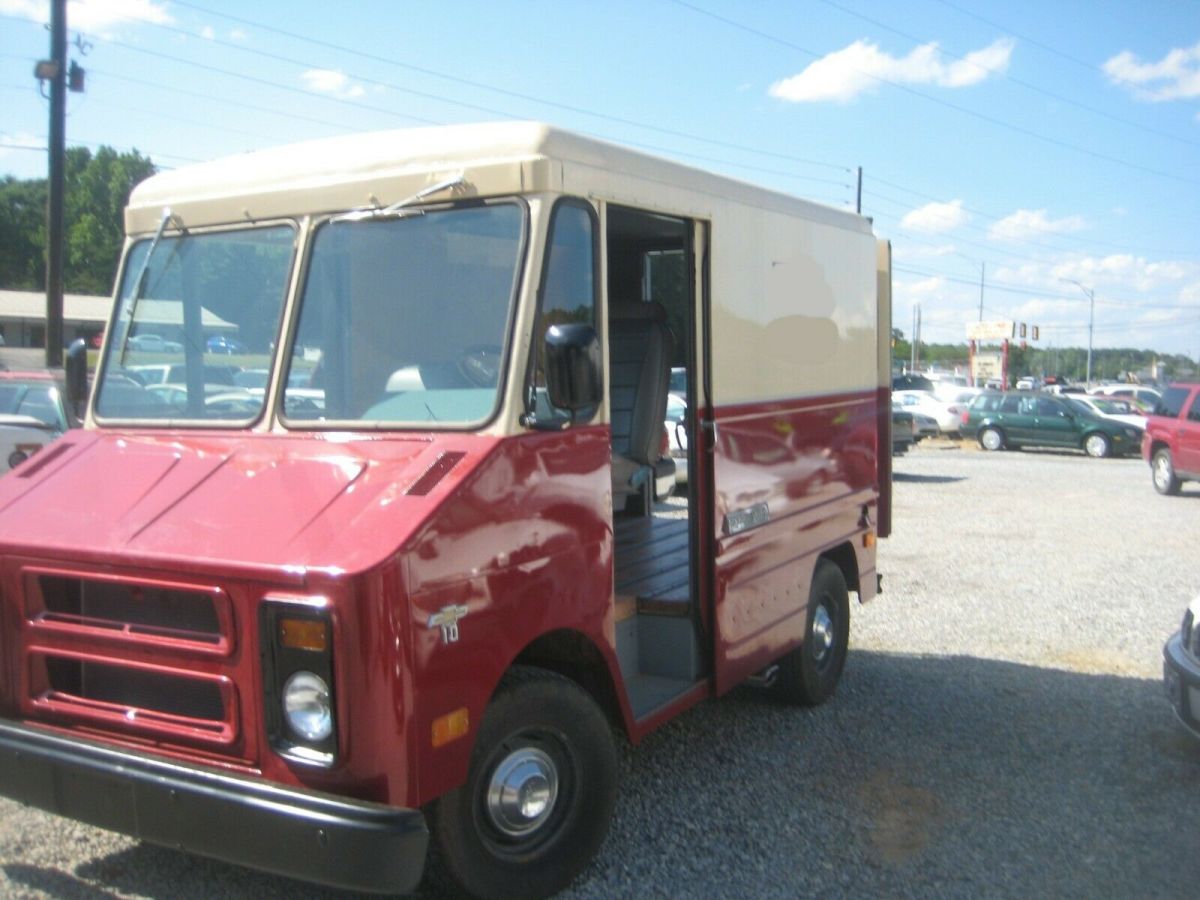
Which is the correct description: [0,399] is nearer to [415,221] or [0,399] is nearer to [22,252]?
[415,221]

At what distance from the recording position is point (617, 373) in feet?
20.0

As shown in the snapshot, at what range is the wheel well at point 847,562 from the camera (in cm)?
698

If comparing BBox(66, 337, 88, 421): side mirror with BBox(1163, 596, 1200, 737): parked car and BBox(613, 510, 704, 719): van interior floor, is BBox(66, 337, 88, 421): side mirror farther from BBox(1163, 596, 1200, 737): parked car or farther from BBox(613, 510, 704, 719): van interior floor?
BBox(1163, 596, 1200, 737): parked car

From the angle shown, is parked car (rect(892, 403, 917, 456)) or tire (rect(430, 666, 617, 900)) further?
parked car (rect(892, 403, 917, 456))

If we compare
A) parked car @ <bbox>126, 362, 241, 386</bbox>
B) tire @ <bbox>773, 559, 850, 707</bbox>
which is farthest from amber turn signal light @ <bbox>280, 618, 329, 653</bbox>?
tire @ <bbox>773, 559, 850, 707</bbox>

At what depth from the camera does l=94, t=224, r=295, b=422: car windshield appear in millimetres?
4227

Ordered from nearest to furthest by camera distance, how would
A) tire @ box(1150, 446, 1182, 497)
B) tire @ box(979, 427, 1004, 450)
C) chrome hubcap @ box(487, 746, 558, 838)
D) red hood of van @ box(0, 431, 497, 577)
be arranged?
red hood of van @ box(0, 431, 497, 577)
chrome hubcap @ box(487, 746, 558, 838)
tire @ box(1150, 446, 1182, 497)
tire @ box(979, 427, 1004, 450)

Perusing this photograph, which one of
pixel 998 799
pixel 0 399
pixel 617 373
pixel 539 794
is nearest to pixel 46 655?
pixel 539 794

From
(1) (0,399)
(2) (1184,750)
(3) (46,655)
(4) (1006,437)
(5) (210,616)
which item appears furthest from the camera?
(4) (1006,437)

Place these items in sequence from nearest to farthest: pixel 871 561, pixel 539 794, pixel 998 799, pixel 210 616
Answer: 1. pixel 210 616
2. pixel 539 794
3. pixel 998 799
4. pixel 871 561

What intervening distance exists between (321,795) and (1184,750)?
186 inches

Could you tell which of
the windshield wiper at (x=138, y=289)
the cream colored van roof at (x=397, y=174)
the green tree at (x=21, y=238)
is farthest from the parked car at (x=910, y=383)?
the green tree at (x=21, y=238)

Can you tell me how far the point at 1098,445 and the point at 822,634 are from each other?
22431 millimetres

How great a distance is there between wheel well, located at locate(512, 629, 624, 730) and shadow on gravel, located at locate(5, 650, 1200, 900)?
629 millimetres
